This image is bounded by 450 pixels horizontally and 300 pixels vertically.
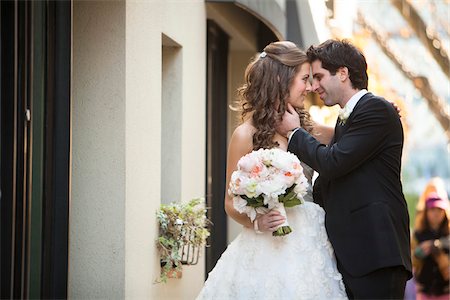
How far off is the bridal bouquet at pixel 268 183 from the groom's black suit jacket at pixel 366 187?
13cm

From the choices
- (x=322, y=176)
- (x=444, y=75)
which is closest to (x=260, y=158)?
(x=322, y=176)

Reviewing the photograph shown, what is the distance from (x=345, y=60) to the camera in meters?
5.54

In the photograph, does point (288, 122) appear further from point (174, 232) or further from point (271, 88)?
point (174, 232)

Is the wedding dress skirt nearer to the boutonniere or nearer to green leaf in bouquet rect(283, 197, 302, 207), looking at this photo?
green leaf in bouquet rect(283, 197, 302, 207)

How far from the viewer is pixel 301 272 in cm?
533

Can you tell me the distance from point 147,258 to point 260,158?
1.77 meters

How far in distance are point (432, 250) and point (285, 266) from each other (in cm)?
641

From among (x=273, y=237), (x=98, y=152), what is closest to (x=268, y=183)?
(x=273, y=237)

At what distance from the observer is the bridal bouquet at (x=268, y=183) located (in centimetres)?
524

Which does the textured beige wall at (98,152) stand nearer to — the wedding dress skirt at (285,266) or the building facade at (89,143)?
the building facade at (89,143)

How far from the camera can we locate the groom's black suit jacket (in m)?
5.20

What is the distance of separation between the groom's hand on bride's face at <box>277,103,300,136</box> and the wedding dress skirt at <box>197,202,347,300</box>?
0.46m

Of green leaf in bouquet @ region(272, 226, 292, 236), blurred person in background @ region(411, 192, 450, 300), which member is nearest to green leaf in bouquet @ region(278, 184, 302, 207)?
green leaf in bouquet @ region(272, 226, 292, 236)

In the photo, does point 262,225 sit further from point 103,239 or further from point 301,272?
point 103,239
